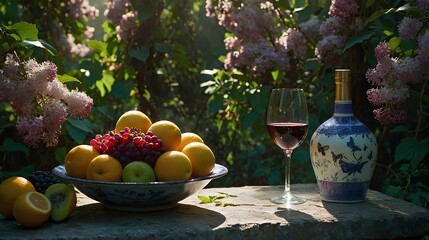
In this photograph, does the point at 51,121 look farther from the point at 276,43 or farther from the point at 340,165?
the point at 276,43

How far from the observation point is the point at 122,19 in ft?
13.3

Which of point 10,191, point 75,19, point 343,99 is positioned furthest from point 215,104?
point 10,191

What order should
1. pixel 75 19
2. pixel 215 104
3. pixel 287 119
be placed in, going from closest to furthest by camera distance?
pixel 287 119
pixel 215 104
pixel 75 19

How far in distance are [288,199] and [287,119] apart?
29cm

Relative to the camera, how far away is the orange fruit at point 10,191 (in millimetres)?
2156

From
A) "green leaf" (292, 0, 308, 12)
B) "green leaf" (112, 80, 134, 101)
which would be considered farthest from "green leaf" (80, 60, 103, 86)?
"green leaf" (292, 0, 308, 12)

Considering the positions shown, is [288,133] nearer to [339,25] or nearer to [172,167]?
[172,167]

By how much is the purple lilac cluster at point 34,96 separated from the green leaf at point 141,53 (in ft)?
5.26

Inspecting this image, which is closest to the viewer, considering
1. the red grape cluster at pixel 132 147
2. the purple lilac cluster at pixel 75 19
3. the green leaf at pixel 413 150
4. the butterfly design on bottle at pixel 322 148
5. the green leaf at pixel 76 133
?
the red grape cluster at pixel 132 147

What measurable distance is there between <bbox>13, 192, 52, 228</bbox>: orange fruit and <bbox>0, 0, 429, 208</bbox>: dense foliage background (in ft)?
2.02

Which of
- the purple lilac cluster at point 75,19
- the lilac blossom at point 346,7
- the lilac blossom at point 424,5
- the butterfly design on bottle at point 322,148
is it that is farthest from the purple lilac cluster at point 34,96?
the purple lilac cluster at point 75,19

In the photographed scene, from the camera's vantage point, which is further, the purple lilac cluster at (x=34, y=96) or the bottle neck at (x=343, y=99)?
the bottle neck at (x=343, y=99)

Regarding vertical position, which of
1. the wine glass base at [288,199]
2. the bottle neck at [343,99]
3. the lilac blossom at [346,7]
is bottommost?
the wine glass base at [288,199]

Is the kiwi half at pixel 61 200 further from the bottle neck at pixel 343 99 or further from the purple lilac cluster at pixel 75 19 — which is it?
the purple lilac cluster at pixel 75 19
